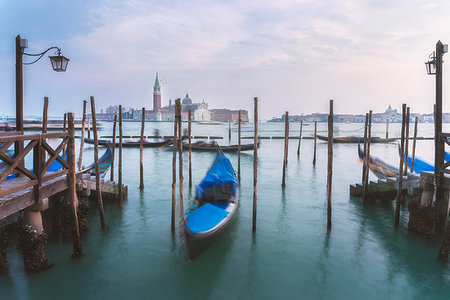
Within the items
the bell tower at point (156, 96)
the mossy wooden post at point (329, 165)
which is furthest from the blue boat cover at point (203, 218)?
the bell tower at point (156, 96)

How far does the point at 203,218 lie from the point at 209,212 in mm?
245

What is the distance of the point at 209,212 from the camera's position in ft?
14.6

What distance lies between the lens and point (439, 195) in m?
4.46

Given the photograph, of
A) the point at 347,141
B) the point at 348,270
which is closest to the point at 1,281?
the point at 348,270

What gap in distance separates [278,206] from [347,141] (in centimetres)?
1914

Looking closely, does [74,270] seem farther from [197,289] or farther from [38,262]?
[197,289]

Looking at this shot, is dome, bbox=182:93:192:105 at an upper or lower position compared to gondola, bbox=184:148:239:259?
upper

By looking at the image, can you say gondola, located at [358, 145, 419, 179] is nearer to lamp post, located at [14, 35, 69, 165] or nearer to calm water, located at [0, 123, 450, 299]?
calm water, located at [0, 123, 450, 299]

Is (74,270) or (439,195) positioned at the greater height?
(439,195)

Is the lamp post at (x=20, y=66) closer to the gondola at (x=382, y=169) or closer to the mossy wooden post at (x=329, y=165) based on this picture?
the mossy wooden post at (x=329, y=165)

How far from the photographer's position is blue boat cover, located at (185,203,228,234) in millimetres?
3865

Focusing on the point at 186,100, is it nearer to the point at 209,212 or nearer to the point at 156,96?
the point at 156,96

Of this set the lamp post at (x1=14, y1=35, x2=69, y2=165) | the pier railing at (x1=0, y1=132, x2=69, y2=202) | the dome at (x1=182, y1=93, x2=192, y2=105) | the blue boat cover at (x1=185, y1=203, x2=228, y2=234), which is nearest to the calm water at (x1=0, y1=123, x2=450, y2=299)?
the blue boat cover at (x1=185, y1=203, x2=228, y2=234)

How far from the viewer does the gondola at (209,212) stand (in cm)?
378
